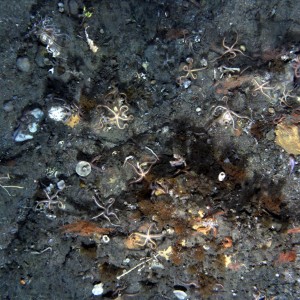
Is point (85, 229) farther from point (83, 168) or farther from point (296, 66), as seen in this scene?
point (296, 66)

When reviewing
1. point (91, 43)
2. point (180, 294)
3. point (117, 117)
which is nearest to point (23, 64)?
point (91, 43)

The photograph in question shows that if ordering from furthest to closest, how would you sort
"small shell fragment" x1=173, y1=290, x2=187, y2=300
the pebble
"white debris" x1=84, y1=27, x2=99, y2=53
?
"small shell fragment" x1=173, y1=290, x2=187, y2=300
"white debris" x1=84, y1=27, x2=99, y2=53
the pebble

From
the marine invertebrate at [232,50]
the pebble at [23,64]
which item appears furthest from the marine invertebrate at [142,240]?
the pebble at [23,64]

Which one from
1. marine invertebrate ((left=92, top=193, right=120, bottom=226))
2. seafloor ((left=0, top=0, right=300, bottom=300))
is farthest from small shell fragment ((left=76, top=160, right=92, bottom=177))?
marine invertebrate ((left=92, top=193, right=120, bottom=226))

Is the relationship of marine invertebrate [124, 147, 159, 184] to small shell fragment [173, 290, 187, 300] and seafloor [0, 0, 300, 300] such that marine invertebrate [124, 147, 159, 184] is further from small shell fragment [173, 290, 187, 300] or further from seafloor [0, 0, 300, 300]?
small shell fragment [173, 290, 187, 300]

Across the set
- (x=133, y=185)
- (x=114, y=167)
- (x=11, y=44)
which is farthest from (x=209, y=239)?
(x=11, y=44)

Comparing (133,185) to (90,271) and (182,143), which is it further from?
(90,271)
